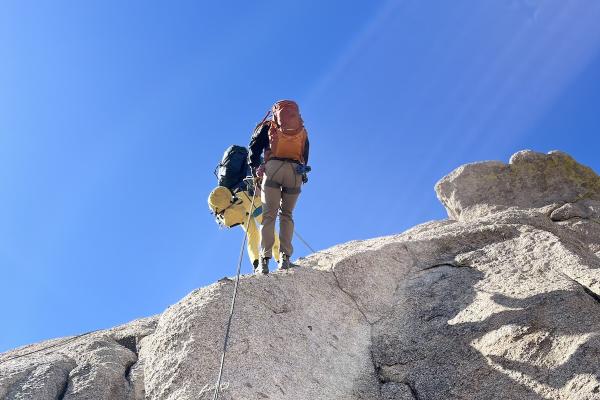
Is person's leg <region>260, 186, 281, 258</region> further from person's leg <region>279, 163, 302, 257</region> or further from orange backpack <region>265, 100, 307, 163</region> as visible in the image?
orange backpack <region>265, 100, 307, 163</region>

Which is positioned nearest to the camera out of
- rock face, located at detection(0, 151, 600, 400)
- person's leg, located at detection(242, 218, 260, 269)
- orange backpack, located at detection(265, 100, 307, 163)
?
rock face, located at detection(0, 151, 600, 400)

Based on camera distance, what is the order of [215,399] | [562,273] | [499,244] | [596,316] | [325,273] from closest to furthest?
1. [215,399]
2. [596,316]
3. [562,273]
4. [325,273]
5. [499,244]

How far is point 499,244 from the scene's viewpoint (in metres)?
13.1

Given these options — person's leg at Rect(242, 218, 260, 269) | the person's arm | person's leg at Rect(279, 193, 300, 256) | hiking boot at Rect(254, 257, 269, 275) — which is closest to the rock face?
hiking boot at Rect(254, 257, 269, 275)

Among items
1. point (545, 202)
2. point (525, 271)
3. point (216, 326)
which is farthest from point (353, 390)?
point (545, 202)

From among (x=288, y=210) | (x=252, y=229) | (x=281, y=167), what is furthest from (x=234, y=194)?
(x=281, y=167)

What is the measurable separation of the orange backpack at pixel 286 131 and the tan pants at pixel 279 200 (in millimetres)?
220

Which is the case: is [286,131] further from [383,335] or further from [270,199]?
[383,335]

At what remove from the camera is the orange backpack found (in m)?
12.0

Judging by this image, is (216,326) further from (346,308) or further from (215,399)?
(346,308)

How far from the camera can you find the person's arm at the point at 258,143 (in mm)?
12352

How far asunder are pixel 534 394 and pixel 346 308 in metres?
3.88

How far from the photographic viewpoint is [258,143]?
1248 centimetres

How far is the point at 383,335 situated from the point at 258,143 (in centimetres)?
464
